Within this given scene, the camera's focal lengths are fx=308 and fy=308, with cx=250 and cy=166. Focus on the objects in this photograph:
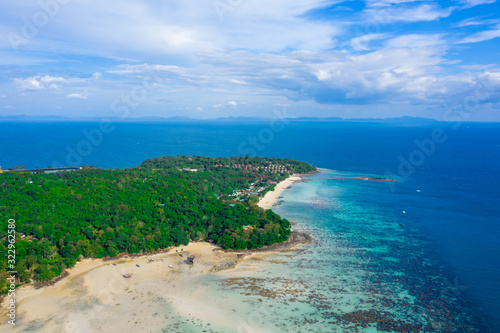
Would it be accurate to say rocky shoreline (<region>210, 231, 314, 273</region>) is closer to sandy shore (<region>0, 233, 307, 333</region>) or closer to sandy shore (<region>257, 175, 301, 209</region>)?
sandy shore (<region>0, 233, 307, 333</region>)

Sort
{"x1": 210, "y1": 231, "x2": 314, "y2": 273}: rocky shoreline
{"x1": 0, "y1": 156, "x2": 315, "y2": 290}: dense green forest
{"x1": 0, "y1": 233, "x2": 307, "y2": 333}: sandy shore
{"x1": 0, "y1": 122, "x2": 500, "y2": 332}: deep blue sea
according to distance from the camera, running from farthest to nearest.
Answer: {"x1": 210, "y1": 231, "x2": 314, "y2": 273}: rocky shoreline, {"x1": 0, "y1": 156, "x2": 315, "y2": 290}: dense green forest, {"x1": 0, "y1": 122, "x2": 500, "y2": 332}: deep blue sea, {"x1": 0, "y1": 233, "x2": 307, "y2": 333}: sandy shore

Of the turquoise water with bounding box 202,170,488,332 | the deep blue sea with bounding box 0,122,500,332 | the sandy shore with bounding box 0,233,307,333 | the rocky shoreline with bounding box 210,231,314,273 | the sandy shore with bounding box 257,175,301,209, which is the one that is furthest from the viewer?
the sandy shore with bounding box 257,175,301,209

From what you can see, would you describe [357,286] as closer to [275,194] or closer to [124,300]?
[124,300]

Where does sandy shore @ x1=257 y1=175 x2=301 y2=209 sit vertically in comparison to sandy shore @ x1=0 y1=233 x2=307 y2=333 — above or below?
above

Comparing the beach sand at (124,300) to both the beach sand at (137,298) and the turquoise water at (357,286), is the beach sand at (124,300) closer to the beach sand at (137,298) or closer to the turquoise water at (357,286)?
the beach sand at (137,298)

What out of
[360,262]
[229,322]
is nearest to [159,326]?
[229,322]

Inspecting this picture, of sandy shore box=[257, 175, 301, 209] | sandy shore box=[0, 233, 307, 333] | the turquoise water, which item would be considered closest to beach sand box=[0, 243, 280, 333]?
sandy shore box=[0, 233, 307, 333]

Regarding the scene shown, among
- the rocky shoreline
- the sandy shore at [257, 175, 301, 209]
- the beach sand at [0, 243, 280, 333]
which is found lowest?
the beach sand at [0, 243, 280, 333]
